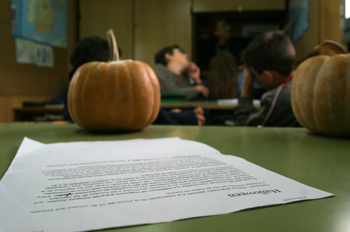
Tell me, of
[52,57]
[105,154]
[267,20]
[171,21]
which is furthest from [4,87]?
[267,20]

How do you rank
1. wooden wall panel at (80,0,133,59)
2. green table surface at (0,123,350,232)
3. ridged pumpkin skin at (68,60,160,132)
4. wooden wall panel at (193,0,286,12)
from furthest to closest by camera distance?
wooden wall panel at (80,0,133,59) → wooden wall panel at (193,0,286,12) → ridged pumpkin skin at (68,60,160,132) → green table surface at (0,123,350,232)

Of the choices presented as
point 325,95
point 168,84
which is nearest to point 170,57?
point 168,84

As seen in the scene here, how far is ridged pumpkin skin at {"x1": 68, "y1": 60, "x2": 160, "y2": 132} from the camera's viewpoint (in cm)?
68

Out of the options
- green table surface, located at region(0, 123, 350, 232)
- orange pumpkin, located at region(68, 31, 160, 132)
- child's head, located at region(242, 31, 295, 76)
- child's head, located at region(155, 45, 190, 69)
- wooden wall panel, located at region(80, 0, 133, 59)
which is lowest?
green table surface, located at region(0, 123, 350, 232)

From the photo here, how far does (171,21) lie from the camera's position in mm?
4043

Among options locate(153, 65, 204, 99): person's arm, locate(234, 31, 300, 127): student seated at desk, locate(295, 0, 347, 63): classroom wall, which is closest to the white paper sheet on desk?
locate(234, 31, 300, 127): student seated at desk

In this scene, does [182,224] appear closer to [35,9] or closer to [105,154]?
[105,154]

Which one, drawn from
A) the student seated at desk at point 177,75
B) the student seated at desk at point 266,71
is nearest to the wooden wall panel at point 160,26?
the student seated at desk at point 177,75

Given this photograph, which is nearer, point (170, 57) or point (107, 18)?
point (170, 57)

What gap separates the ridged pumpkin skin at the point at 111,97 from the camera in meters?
0.68

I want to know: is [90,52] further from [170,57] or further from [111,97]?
[170,57]

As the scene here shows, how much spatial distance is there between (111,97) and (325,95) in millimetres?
485

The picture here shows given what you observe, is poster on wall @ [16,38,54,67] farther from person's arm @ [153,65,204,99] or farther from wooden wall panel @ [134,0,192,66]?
person's arm @ [153,65,204,99]

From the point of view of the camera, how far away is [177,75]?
2902 mm
